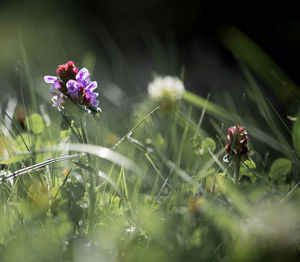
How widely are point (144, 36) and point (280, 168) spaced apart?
246cm

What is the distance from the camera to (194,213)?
91 centimetres

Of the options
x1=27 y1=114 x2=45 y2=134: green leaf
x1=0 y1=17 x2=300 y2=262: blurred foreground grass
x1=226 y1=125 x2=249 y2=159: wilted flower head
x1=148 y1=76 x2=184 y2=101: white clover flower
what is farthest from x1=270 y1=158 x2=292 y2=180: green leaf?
x1=27 y1=114 x2=45 y2=134: green leaf

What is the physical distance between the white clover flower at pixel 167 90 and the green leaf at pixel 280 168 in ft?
1.76

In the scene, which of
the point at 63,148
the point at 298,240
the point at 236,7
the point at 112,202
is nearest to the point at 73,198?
the point at 112,202

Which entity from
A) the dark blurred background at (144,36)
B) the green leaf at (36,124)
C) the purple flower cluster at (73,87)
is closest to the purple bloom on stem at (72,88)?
the purple flower cluster at (73,87)

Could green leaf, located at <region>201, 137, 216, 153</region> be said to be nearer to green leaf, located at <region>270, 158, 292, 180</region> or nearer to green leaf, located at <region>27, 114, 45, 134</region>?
green leaf, located at <region>270, 158, 292, 180</region>

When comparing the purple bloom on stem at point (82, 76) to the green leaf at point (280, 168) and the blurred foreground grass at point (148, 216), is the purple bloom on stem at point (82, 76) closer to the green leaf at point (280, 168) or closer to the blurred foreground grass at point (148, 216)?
the blurred foreground grass at point (148, 216)

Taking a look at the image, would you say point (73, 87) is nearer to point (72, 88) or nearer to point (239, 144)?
point (72, 88)

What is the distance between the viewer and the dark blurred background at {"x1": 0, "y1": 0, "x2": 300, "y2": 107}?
272 cm

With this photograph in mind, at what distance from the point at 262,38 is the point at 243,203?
7.42 feet

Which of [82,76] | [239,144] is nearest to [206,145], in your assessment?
[239,144]

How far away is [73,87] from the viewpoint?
107cm

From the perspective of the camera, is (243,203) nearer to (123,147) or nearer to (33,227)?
(33,227)

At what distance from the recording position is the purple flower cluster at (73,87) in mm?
1074
